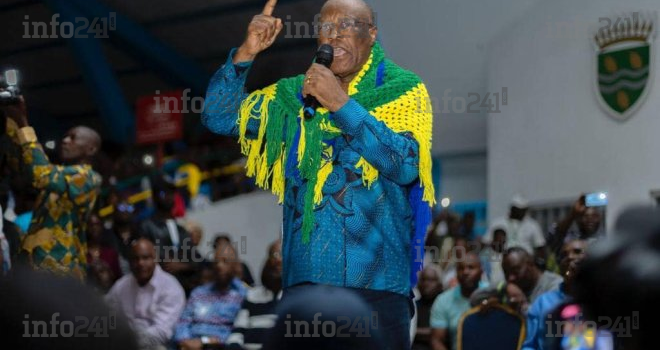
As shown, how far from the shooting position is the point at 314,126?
304cm

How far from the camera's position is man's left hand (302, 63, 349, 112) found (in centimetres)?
283

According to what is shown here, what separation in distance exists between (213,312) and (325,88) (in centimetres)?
351

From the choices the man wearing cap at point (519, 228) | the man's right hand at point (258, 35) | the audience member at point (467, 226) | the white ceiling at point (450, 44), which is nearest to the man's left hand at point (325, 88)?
the man's right hand at point (258, 35)

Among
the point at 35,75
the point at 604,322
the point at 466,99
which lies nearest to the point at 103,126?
the point at 35,75

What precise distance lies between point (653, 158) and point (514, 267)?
2.84m

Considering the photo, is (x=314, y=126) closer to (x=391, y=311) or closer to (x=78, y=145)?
(x=391, y=311)

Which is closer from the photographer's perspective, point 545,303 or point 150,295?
point 545,303

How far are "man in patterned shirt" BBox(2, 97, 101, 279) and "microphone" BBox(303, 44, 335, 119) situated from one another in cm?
211

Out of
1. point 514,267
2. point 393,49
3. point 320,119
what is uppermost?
point 393,49

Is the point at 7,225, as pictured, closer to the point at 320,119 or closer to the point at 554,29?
the point at 320,119

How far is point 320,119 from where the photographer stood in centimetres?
304

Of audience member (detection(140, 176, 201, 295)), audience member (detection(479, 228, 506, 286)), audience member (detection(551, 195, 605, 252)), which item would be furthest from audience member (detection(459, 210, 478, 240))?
audience member (detection(140, 176, 201, 295))
